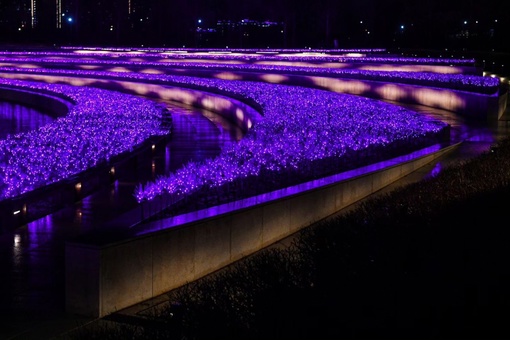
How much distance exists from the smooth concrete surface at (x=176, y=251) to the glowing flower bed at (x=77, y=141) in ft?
13.0

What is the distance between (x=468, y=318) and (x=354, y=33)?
7112 centimetres

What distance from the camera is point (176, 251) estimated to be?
822 cm

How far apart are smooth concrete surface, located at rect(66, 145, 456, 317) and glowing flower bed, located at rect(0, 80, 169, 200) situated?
13.0 feet

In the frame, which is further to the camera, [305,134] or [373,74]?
[373,74]

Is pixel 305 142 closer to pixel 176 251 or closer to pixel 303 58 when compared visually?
pixel 176 251

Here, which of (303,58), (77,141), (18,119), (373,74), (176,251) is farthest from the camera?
(303,58)

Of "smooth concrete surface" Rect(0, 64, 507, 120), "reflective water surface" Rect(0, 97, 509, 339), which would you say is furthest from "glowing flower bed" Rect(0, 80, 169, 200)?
"smooth concrete surface" Rect(0, 64, 507, 120)

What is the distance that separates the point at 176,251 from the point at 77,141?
839cm

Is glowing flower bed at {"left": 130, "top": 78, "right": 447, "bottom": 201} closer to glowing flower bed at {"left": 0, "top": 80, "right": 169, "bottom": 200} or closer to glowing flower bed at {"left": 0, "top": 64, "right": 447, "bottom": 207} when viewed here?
glowing flower bed at {"left": 0, "top": 64, "right": 447, "bottom": 207}

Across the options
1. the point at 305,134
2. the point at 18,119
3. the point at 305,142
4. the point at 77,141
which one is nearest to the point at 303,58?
the point at 18,119

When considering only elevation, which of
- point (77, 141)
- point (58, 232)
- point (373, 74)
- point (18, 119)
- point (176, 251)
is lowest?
point (18, 119)

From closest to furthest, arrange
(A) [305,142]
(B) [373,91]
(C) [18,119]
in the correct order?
1. (A) [305,142]
2. (C) [18,119]
3. (B) [373,91]

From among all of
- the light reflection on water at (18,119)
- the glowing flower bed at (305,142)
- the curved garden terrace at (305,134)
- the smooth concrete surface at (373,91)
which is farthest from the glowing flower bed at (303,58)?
the light reflection on water at (18,119)

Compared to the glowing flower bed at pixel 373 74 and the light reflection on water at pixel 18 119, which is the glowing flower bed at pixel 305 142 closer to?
the glowing flower bed at pixel 373 74
